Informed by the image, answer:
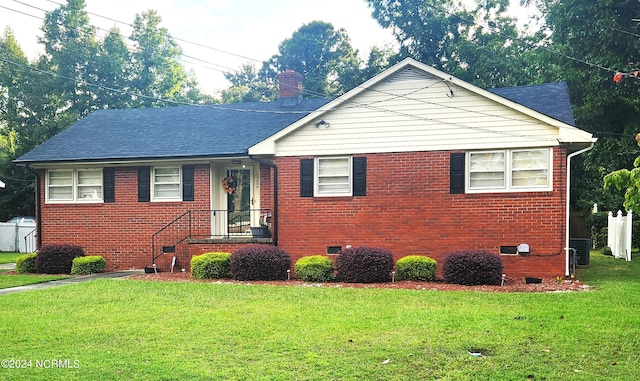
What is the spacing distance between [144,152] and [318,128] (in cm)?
562

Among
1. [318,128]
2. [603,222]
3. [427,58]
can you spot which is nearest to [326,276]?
[318,128]

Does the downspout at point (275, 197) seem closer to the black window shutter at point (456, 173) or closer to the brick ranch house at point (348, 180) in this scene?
the brick ranch house at point (348, 180)

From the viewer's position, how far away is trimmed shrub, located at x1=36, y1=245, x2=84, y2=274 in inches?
609

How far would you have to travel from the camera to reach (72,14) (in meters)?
35.5

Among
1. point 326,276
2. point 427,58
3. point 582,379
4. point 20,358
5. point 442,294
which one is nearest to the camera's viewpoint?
point 582,379

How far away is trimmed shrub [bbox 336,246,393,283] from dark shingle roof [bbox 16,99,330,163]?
4879mm

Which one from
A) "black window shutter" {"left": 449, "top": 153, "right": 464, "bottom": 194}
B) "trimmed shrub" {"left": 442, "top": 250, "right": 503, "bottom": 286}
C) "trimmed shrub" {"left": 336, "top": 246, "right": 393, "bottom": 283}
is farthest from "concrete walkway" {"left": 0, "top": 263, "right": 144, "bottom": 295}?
"black window shutter" {"left": 449, "top": 153, "right": 464, "bottom": 194}

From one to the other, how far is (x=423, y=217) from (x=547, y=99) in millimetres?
5164

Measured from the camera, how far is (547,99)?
1511 cm

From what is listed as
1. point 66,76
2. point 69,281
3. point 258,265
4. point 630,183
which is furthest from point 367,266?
point 66,76

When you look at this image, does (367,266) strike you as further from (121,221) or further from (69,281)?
(121,221)

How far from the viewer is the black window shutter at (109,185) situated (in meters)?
16.6

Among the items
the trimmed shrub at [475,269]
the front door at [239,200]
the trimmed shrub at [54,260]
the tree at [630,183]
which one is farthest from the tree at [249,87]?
the tree at [630,183]

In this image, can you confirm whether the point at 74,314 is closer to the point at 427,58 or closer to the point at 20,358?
the point at 20,358
